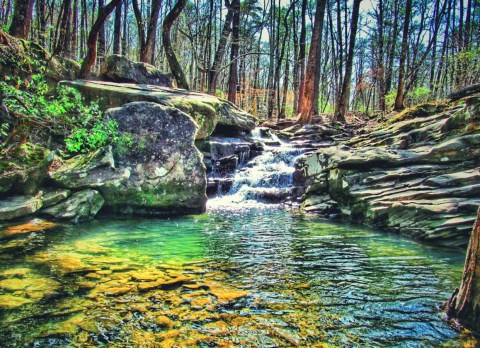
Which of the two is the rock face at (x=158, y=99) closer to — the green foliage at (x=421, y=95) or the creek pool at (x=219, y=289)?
the creek pool at (x=219, y=289)

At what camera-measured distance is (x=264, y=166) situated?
1280 cm

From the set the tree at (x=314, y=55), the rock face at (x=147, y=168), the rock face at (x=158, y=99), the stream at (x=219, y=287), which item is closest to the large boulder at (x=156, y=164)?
the rock face at (x=147, y=168)

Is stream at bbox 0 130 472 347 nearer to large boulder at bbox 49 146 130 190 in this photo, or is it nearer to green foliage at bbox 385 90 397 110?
large boulder at bbox 49 146 130 190

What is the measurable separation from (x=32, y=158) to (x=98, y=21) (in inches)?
234

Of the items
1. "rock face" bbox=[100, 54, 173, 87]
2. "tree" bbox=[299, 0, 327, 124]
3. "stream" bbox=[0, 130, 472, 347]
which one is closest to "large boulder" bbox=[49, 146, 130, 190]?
"stream" bbox=[0, 130, 472, 347]

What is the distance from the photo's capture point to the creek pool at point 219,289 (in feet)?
8.60

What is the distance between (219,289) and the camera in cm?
358

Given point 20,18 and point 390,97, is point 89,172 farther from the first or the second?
point 390,97

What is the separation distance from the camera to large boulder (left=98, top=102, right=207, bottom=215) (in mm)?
7723

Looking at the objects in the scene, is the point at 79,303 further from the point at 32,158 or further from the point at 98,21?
the point at 98,21

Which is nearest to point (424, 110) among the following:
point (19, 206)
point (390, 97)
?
point (390, 97)

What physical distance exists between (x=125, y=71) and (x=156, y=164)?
7137 mm

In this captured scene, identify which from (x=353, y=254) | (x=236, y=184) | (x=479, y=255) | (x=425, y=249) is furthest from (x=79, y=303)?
(x=236, y=184)

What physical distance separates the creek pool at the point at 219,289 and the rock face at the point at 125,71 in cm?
869
